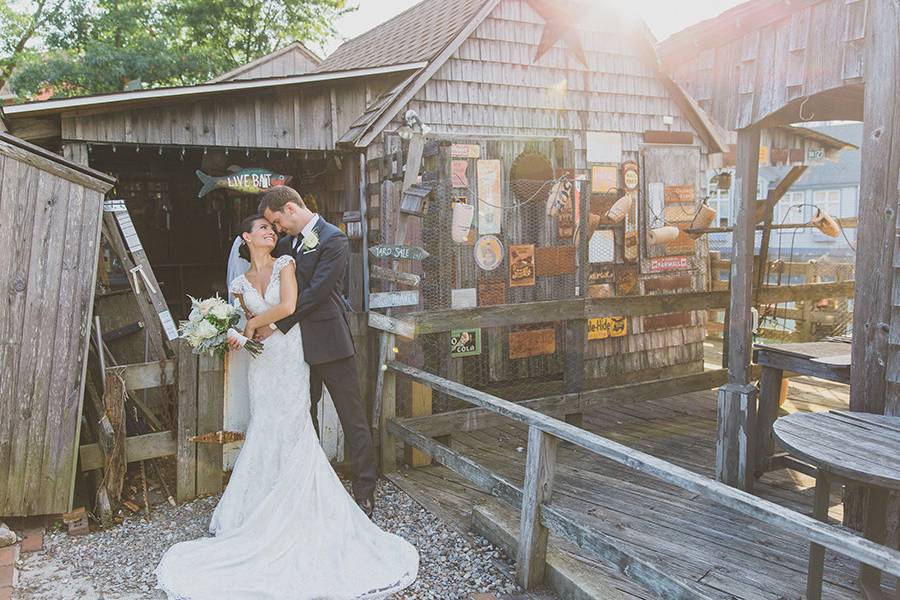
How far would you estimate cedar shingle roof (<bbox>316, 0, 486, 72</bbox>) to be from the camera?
7984mm

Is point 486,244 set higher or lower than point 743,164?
lower

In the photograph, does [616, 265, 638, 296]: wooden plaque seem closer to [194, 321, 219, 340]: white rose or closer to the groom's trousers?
the groom's trousers

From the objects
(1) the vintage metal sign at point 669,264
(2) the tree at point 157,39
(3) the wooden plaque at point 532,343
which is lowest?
(3) the wooden plaque at point 532,343

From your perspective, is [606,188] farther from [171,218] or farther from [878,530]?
[171,218]

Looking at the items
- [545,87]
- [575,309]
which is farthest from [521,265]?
[545,87]

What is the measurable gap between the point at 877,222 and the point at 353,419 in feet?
11.3

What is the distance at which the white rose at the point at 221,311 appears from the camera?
413 centimetres

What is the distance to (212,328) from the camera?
4109 mm

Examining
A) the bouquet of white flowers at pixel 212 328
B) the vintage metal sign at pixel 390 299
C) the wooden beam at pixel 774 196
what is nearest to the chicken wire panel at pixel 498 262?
the vintage metal sign at pixel 390 299

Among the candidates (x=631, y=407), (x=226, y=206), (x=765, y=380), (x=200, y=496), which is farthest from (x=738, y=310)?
(x=226, y=206)

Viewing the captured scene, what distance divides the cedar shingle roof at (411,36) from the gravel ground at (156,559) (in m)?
5.35

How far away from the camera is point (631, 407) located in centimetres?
789

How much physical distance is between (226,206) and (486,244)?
24.1ft

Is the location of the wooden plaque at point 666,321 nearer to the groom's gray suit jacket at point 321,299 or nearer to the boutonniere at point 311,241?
the groom's gray suit jacket at point 321,299
